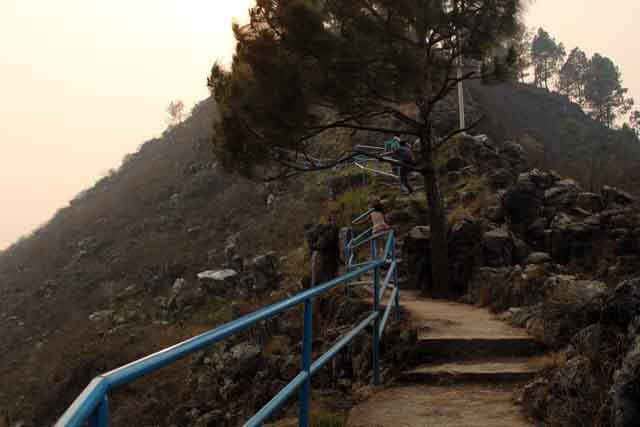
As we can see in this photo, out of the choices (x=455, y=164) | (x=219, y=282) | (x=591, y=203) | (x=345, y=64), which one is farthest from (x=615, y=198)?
(x=219, y=282)

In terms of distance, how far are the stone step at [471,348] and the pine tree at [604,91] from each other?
72.9 meters

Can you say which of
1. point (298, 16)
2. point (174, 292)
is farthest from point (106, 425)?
point (174, 292)

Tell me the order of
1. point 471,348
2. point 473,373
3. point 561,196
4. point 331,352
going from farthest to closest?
point 561,196, point 471,348, point 473,373, point 331,352

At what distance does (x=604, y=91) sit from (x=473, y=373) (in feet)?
253

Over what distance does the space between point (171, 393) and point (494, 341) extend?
10.0m

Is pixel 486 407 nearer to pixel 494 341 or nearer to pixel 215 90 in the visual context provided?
pixel 494 341

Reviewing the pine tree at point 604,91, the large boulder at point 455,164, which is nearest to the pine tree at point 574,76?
the pine tree at point 604,91

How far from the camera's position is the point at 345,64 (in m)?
8.98

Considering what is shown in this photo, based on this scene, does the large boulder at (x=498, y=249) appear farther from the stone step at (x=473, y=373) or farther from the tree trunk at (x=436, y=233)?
the stone step at (x=473, y=373)

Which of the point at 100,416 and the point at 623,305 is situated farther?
the point at 623,305

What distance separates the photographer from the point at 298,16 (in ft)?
29.1

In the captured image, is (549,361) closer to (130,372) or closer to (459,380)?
(459,380)

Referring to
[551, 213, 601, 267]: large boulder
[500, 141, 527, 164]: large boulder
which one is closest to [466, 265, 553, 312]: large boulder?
[551, 213, 601, 267]: large boulder

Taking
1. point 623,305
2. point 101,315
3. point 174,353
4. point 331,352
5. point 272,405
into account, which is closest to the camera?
point 174,353
